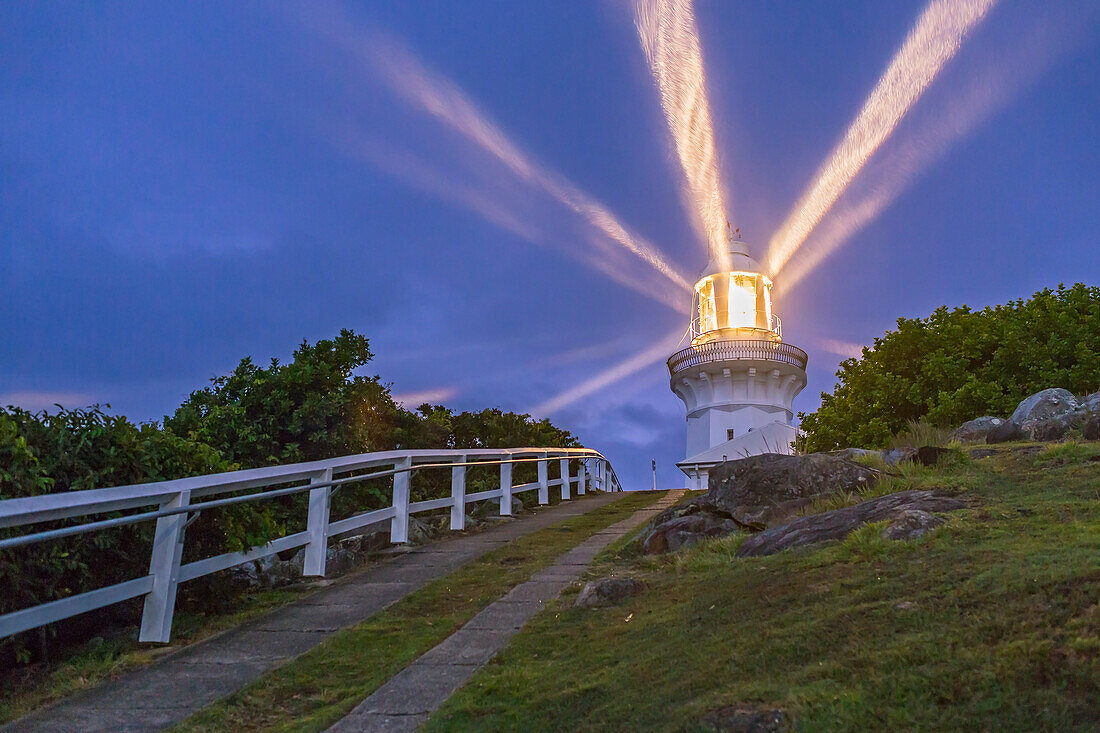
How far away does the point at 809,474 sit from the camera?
8.64 m

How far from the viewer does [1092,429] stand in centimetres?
1020

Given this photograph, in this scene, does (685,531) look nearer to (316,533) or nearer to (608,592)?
(608,592)

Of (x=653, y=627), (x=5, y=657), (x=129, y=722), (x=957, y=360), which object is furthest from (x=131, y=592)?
(x=957, y=360)

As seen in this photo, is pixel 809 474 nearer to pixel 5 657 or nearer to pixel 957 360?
pixel 5 657

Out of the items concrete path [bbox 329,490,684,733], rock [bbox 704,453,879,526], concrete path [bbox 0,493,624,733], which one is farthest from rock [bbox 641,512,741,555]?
concrete path [bbox 0,493,624,733]

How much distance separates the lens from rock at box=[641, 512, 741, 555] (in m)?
8.35

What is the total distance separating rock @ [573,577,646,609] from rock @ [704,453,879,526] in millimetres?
2281

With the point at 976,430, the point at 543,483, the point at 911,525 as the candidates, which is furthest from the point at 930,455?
the point at 543,483

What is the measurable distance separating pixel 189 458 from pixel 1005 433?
11559 millimetres

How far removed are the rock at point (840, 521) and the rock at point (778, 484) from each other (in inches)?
56.6

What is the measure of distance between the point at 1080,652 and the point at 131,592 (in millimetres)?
5583

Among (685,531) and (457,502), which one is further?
(457,502)

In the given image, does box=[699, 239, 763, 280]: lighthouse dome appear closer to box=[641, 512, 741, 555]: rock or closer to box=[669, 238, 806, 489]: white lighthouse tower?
box=[669, 238, 806, 489]: white lighthouse tower

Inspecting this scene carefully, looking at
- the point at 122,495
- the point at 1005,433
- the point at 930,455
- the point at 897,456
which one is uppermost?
the point at 1005,433
